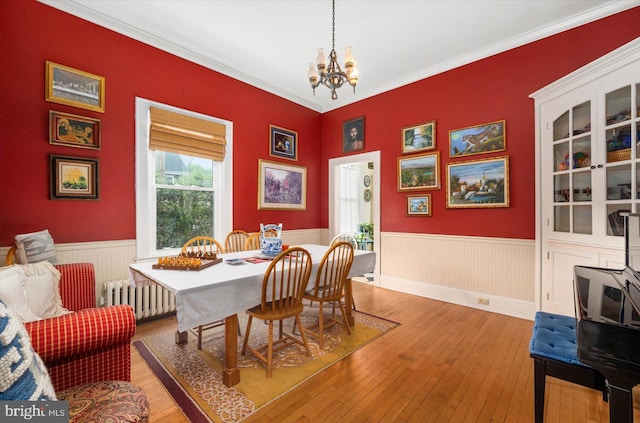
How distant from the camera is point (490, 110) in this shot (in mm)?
3496

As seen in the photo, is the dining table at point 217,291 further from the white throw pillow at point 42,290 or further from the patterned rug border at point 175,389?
the white throw pillow at point 42,290

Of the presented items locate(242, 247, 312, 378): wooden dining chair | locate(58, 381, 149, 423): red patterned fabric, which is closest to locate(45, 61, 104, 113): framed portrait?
locate(242, 247, 312, 378): wooden dining chair

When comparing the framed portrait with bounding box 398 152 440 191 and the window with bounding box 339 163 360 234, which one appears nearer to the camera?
the framed portrait with bounding box 398 152 440 191

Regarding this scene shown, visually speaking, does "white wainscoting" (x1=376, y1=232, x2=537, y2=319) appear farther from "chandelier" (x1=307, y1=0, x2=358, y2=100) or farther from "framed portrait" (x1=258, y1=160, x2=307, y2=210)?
"chandelier" (x1=307, y1=0, x2=358, y2=100)

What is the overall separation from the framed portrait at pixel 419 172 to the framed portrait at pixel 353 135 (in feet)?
2.79

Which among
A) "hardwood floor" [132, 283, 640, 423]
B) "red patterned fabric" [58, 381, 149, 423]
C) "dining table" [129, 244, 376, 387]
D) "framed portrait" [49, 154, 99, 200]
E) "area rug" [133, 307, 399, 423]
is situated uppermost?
"framed portrait" [49, 154, 99, 200]

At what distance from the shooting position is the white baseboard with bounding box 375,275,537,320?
3250mm

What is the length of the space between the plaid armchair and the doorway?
3284 mm

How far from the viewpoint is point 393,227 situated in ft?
14.5

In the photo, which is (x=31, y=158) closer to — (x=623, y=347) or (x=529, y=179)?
(x=623, y=347)

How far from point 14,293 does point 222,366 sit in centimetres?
138

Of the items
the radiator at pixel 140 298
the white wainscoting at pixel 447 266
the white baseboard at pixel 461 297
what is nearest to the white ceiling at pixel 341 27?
the white wainscoting at pixel 447 266

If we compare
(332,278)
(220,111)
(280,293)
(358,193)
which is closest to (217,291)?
(280,293)

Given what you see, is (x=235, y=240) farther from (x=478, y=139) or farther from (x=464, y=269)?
(x=478, y=139)
